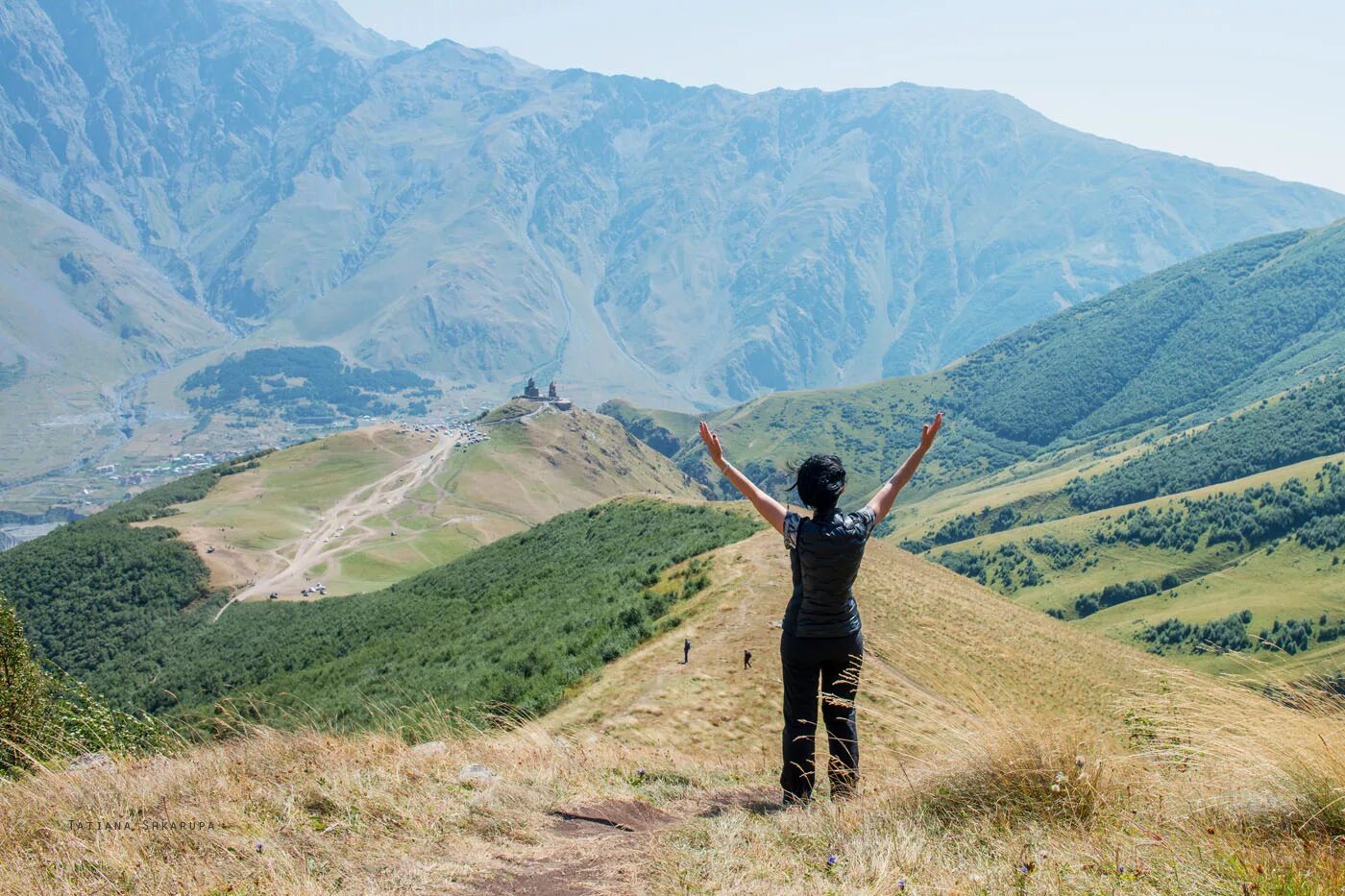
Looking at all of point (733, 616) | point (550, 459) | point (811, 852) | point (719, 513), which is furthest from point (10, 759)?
point (550, 459)

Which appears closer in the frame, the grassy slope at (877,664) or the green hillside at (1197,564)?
the grassy slope at (877,664)

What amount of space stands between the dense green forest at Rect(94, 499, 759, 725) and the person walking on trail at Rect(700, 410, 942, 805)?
9.25m

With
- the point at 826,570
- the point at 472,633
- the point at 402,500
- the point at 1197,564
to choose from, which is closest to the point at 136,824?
the point at 826,570

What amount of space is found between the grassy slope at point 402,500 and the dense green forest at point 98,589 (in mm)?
4334

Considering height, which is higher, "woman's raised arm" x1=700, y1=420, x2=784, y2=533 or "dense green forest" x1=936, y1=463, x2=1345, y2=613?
"woman's raised arm" x1=700, y1=420, x2=784, y2=533

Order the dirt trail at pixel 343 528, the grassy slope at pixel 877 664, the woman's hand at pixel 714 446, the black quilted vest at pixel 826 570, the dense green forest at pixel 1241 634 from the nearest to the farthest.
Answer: the black quilted vest at pixel 826 570
the woman's hand at pixel 714 446
the grassy slope at pixel 877 664
the dirt trail at pixel 343 528
the dense green forest at pixel 1241 634

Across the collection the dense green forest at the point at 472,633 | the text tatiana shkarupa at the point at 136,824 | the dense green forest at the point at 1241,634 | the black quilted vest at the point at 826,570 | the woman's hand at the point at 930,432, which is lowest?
the dense green forest at the point at 1241,634

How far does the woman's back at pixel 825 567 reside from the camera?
→ 747 centimetres

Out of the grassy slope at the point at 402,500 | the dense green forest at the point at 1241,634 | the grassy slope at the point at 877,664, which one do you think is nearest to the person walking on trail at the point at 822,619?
the grassy slope at the point at 877,664

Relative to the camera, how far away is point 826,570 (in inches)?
295

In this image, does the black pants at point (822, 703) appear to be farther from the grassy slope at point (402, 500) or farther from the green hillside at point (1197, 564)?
the green hillside at point (1197, 564)

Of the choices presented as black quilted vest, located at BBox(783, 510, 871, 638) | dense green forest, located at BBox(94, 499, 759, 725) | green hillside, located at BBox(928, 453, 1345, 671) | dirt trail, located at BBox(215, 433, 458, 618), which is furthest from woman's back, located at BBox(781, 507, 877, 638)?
green hillside, located at BBox(928, 453, 1345, 671)

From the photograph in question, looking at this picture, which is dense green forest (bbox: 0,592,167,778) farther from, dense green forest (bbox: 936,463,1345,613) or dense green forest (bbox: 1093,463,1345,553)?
dense green forest (bbox: 1093,463,1345,553)

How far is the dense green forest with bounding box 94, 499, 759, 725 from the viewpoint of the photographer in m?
22.1
